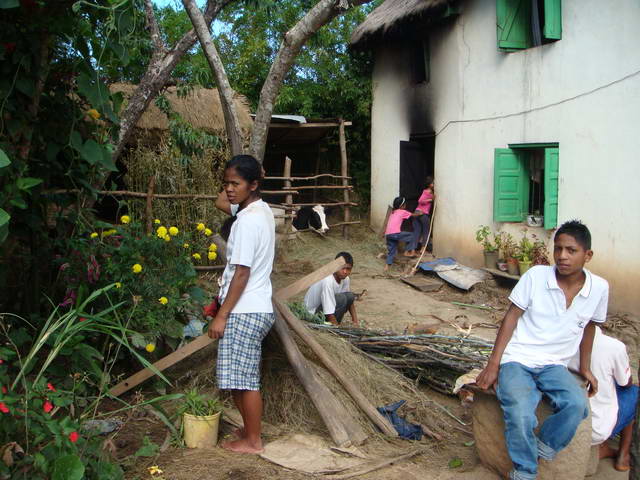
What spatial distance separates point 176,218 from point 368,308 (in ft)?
9.53

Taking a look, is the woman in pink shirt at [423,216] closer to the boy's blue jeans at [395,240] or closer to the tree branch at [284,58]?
the boy's blue jeans at [395,240]

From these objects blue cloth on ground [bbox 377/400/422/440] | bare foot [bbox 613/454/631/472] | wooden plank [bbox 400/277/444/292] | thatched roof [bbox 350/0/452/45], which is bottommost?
bare foot [bbox 613/454/631/472]

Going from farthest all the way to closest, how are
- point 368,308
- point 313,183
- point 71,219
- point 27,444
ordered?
point 313,183, point 368,308, point 71,219, point 27,444

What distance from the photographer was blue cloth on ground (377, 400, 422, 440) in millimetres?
3914

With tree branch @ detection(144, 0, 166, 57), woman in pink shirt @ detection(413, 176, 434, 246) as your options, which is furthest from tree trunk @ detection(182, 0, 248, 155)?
woman in pink shirt @ detection(413, 176, 434, 246)

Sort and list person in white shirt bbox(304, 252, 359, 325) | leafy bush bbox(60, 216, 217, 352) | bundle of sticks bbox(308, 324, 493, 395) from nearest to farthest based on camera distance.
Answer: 1. leafy bush bbox(60, 216, 217, 352)
2. bundle of sticks bbox(308, 324, 493, 395)
3. person in white shirt bbox(304, 252, 359, 325)

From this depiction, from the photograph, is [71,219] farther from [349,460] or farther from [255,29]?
[255,29]

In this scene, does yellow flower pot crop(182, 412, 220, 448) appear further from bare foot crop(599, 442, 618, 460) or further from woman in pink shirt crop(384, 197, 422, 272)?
woman in pink shirt crop(384, 197, 422, 272)

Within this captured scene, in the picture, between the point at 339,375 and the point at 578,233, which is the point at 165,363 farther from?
the point at 578,233

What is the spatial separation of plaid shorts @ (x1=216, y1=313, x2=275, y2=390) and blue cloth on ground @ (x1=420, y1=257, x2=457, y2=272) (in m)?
7.50

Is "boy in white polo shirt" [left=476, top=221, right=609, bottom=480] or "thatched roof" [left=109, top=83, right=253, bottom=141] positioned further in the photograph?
"thatched roof" [left=109, top=83, right=253, bottom=141]

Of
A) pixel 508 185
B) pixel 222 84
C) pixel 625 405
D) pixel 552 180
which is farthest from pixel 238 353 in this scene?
pixel 508 185

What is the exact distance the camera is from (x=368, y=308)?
29.4 ft

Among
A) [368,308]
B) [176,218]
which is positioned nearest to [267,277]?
[176,218]
